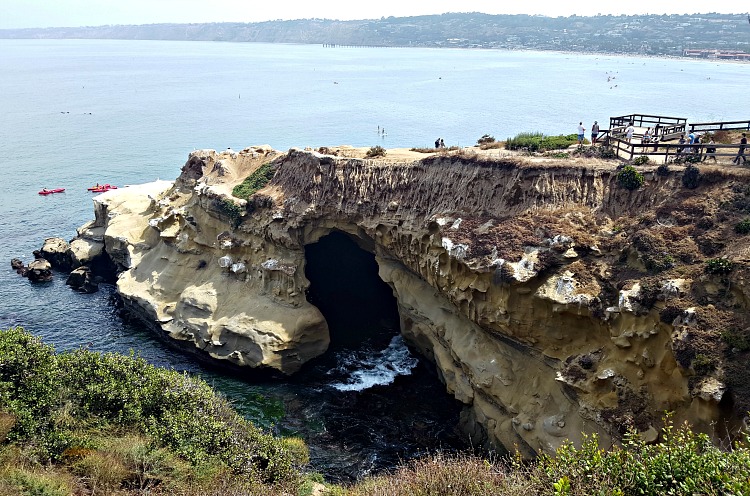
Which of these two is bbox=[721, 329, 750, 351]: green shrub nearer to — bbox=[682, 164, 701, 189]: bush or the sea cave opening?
bbox=[682, 164, 701, 189]: bush

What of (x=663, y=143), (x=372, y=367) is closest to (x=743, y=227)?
(x=663, y=143)

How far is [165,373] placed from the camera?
28094 millimetres

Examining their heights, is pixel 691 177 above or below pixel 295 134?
above

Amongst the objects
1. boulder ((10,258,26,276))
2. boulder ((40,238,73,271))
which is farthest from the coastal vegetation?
boulder ((40,238,73,271))

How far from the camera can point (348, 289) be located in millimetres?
47250

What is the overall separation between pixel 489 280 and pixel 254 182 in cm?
2358

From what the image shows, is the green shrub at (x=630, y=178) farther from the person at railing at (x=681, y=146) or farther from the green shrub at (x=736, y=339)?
the green shrub at (x=736, y=339)

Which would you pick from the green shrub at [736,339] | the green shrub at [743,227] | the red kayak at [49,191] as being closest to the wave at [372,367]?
the green shrub at [736,339]

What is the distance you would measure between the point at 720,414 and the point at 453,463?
9.82m

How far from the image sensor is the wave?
37469mm

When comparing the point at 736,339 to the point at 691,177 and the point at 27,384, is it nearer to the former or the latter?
the point at 691,177

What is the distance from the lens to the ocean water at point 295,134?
114 feet

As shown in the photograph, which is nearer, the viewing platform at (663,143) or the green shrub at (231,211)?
the viewing platform at (663,143)

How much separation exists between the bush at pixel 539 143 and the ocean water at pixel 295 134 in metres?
15.8
